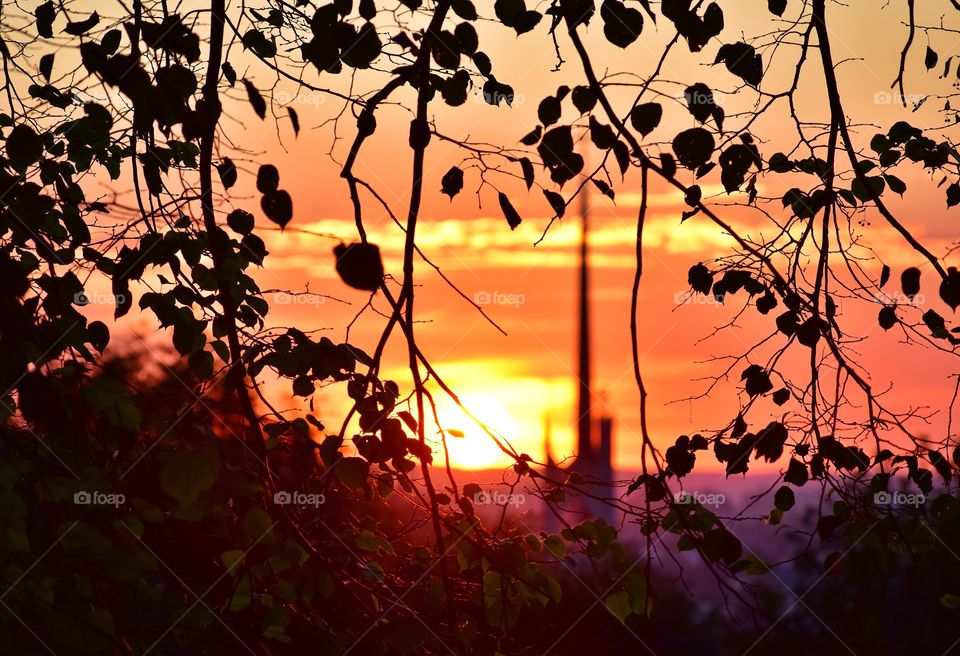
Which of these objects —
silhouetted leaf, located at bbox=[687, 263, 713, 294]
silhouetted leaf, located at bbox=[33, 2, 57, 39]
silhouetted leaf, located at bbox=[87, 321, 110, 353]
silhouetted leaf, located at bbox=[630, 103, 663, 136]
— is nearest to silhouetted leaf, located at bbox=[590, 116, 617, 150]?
silhouetted leaf, located at bbox=[630, 103, 663, 136]

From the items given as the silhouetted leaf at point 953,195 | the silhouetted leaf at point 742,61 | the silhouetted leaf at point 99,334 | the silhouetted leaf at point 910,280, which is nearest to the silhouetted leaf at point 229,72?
the silhouetted leaf at point 99,334

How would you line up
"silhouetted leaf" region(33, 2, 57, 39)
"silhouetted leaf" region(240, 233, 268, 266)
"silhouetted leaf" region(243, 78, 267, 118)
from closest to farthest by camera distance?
1. "silhouetted leaf" region(243, 78, 267, 118)
2. "silhouetted leaf" region(240, 233, 268, 266)
3. "silhouetted leaf" region(33, 2, 57, 39)

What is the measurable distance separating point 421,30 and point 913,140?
178cm

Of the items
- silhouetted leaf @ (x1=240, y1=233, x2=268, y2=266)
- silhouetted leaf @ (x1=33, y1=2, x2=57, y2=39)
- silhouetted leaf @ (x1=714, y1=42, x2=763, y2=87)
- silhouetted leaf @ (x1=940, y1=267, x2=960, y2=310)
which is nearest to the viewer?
silhouetted leaf @ (x1=940, y1=267, x2=960, y2=310)

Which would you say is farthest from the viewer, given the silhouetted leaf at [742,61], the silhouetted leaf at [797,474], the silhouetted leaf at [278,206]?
the silhouetted leaf at [797,474]

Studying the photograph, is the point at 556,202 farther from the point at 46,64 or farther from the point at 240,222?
the point at 46,64

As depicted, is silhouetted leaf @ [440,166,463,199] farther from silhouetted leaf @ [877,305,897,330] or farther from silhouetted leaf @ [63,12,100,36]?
silhouetted leaf @ [877,305,897,330]

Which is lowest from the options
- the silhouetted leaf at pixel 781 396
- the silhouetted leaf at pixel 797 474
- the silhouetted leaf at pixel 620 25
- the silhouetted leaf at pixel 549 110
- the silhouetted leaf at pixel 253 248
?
the silhouetted leaf at pixel 797 474

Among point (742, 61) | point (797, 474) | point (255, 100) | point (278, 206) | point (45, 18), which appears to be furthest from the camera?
point (45, 18)

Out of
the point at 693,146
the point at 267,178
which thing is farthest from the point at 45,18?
the point at 693,146

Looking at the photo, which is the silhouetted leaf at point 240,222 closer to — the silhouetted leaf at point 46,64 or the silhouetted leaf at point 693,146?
the silhouetted leaf at point 46,64

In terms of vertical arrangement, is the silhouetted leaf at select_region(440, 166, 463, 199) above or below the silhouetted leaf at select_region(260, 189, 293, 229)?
above

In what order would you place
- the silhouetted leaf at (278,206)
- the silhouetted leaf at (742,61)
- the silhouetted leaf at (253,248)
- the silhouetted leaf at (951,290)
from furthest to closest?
the silhouetted leaf at (253,248), the silhouetted leaf at (742,61), the silhouetted leaf at (951,290), the silhouetted leaf at (278,206)

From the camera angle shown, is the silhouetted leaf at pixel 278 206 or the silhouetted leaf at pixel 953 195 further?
the silhouetted leaf at pixel 953 195
